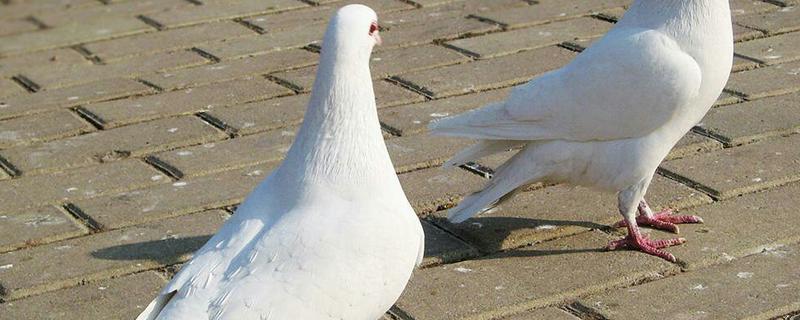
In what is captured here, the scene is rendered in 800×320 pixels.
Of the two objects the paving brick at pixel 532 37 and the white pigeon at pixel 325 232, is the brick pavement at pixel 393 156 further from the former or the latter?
the white pigeon at pixel 325 232

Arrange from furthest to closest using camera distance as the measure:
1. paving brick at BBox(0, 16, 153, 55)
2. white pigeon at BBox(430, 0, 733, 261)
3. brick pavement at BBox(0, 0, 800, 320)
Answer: paving brick at BBox(0, 16, 153, 55), white pigeon at BBox(430, 0, 733, 261), brick pavement at BBox(0, 0, 800, 320)

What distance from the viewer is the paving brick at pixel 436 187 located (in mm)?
4941

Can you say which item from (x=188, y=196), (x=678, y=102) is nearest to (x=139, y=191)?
(x=188, y=196)

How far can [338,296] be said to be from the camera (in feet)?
10.9

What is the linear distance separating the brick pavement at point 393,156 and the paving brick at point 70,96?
15mm

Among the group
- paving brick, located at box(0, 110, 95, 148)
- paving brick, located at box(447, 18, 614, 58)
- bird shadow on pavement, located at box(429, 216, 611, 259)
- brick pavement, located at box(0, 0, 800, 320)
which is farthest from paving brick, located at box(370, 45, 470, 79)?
bird shadow on pavement, located at box(429, 216, 611, 259)

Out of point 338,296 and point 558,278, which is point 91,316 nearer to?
point 338,296

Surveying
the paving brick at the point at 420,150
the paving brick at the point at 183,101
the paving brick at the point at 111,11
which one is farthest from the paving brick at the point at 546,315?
the paving brick at the point at 111,11

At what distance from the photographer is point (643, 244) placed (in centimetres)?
446

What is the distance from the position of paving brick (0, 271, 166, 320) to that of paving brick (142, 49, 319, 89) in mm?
2209

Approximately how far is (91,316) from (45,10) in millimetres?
4363

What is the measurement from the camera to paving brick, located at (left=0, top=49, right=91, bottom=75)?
6.91 meters

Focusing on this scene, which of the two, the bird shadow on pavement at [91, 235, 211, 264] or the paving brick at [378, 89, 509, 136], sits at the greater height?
the bird shadow on pavement at [91, 235, 211, 264]

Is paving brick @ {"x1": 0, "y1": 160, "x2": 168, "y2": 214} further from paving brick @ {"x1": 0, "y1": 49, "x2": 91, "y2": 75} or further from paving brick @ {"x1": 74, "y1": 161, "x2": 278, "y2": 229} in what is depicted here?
paving brick @ {"x1": 0, "y1": 49, "x2": 91, "y2": 75}
